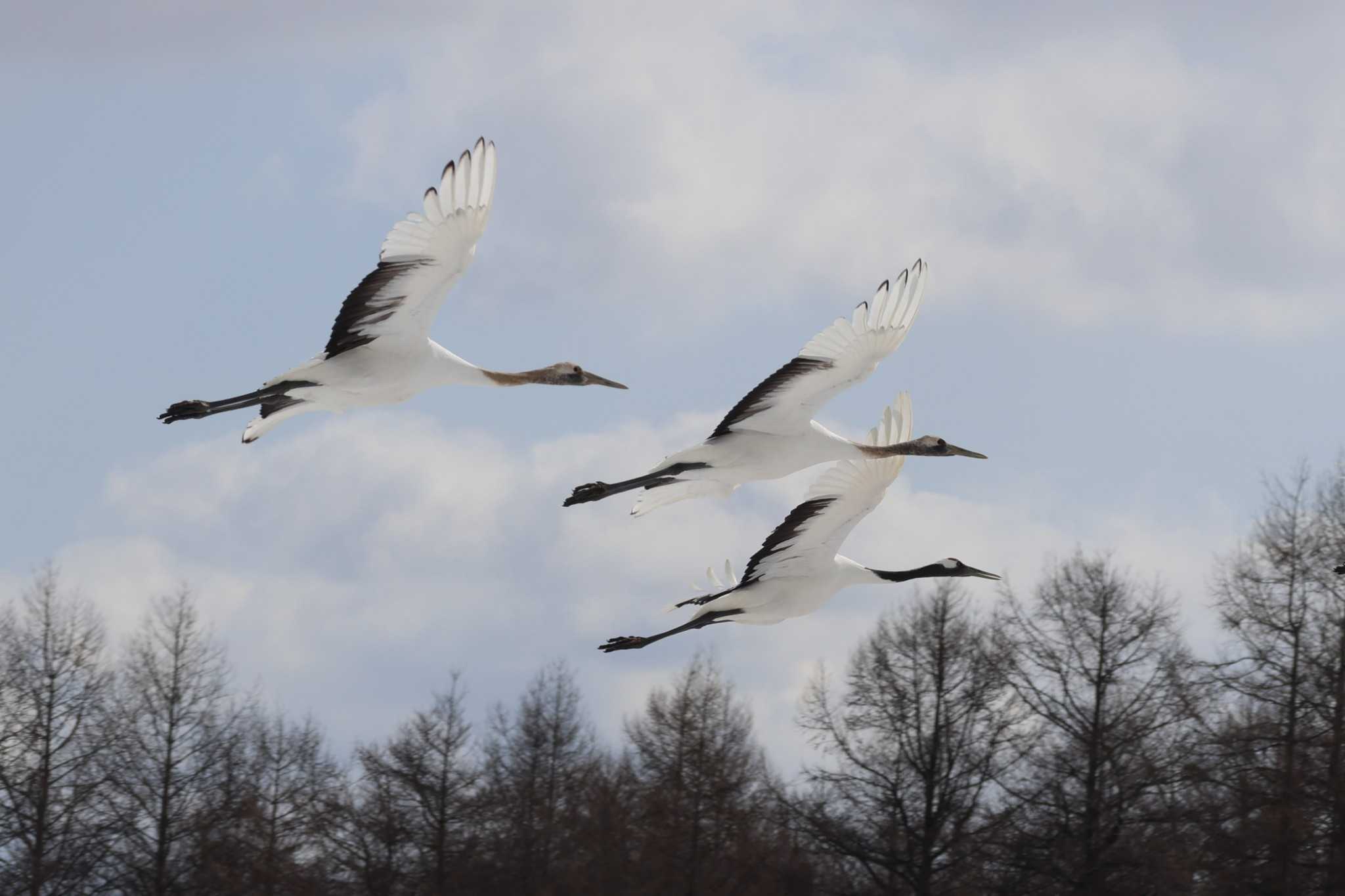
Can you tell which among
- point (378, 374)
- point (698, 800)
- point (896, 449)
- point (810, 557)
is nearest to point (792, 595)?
point (810, 557)

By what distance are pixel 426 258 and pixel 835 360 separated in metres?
4.33

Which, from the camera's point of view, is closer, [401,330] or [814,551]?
[401,330]

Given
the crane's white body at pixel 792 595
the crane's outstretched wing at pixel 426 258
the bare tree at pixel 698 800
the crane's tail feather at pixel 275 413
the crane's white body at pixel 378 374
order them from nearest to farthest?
the crane's outstretched wing at pixel 426 258
the crane's white body at pixel 378 374
the crane's tail feather at pixel 275 413
the crane's white body at pixel 792 595
the bare tree at pixel 698 800

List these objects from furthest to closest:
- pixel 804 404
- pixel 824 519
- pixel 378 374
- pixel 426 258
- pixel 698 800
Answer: pixel 698 800 < pixel 824 519 < pixel 804 404 < pixel 378 374 < pixel 426 258

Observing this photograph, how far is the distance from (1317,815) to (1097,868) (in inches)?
217

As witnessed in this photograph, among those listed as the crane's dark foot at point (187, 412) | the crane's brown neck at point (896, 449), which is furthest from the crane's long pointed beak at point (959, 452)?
the crane's dark foot at point (187, 412)

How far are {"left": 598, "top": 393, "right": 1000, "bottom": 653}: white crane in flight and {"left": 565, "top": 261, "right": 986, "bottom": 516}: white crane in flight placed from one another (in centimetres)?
40

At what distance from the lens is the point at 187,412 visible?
20.2 m

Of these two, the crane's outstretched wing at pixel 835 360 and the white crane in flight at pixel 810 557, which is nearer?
the crane's outstretched wing at pixel 835 360

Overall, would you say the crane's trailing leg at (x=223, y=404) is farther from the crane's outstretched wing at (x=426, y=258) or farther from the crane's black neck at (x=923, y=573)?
the crane's black neck at (x=923, y=573)

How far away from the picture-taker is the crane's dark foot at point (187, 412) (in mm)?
20141

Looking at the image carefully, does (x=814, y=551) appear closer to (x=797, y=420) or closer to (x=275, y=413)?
(x=797, y=420)

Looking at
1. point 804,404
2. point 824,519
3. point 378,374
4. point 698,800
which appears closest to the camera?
point 378,374

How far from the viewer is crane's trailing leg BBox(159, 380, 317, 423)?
1998 cm
